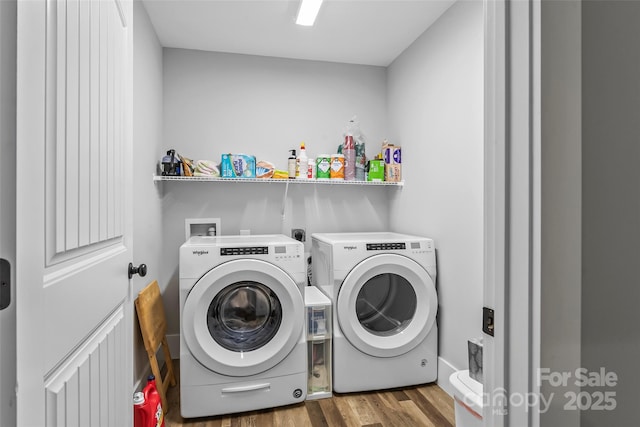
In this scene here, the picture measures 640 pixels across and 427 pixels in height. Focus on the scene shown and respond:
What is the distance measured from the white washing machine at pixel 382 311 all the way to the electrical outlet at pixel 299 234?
53cm

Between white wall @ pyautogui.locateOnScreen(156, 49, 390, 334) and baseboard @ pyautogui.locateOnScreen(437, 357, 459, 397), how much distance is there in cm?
117

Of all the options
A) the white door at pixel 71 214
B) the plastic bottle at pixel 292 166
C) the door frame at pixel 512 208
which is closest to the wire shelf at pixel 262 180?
the plastic bottle at pixel 292 166

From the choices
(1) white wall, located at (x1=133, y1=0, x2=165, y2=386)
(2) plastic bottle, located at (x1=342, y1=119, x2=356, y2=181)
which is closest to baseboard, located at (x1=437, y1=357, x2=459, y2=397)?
(2) plastic bottle, located at (x1=342, y1=119, x2=356, y2=181)

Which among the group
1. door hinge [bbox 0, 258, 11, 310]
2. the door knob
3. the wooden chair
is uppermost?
door hinge [bbox 0, 258, 11, 310]

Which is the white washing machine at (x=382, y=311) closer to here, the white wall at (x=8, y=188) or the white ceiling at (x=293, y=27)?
the white ceiling at (x=293, y=27)

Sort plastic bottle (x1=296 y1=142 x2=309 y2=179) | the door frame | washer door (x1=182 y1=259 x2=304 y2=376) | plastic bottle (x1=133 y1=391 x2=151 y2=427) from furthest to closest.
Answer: plastic bottle (x1=296 y1=142 x2=309 y2=179)
washer door (x1=182 y1=259 x2=304 y2=376)
plastic bottle (x1=133 y1=391 x2=151 y2=427)
the door frame

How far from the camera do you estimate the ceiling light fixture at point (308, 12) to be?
190cm

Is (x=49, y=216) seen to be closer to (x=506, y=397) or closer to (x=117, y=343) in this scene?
(x=117, y=343)

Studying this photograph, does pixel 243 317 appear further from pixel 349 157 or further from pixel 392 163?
pixel 392 163

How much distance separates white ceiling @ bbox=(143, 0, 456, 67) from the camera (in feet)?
6.77

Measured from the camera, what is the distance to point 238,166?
2.48 metres

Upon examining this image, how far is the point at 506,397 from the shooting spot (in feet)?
1.93

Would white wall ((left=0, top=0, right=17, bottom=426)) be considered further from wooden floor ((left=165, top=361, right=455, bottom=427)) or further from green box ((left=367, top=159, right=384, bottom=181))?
green box ((left=367, top=159, right=384, bottom=181))

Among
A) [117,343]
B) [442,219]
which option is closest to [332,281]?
[442,219]
